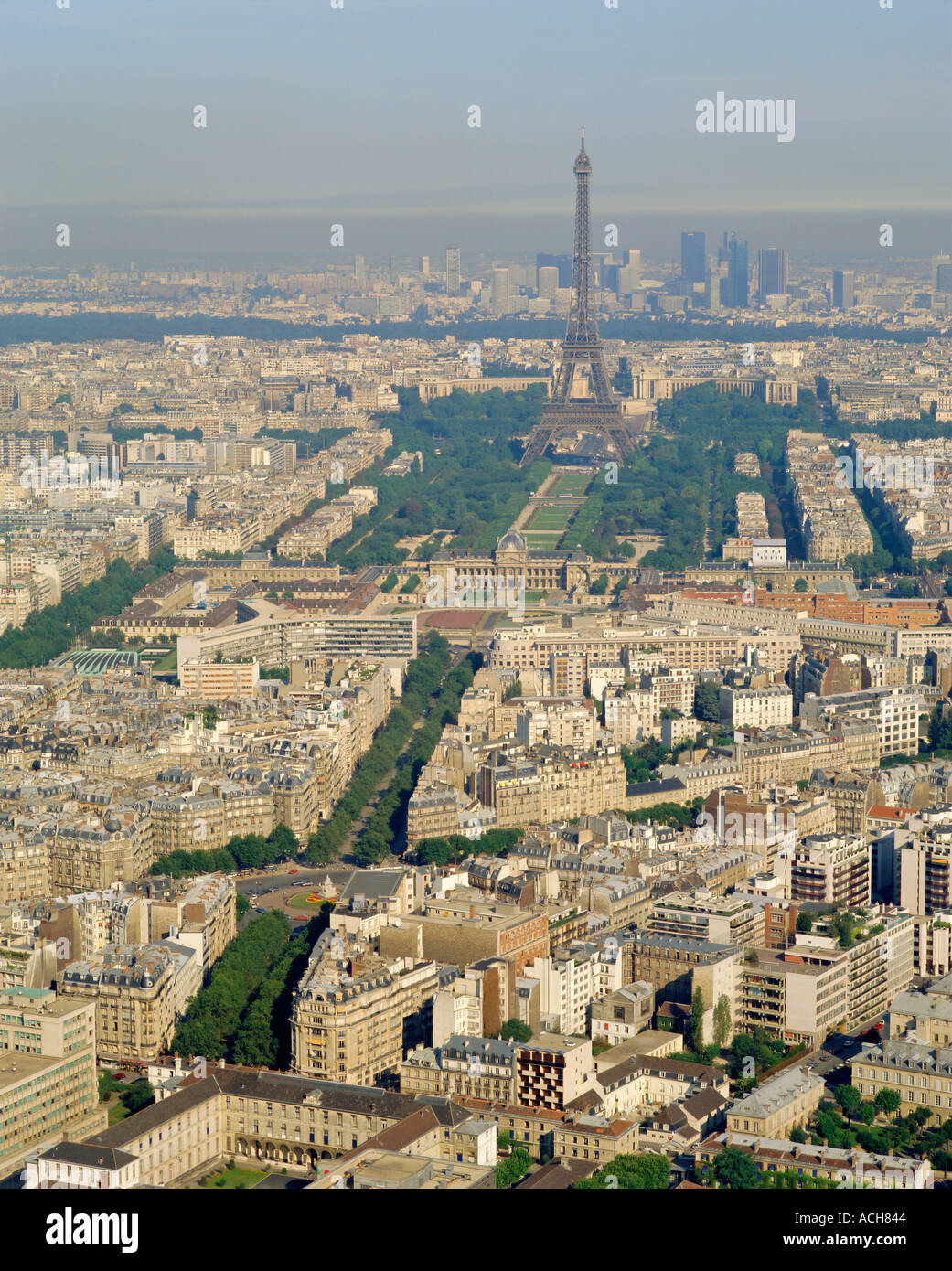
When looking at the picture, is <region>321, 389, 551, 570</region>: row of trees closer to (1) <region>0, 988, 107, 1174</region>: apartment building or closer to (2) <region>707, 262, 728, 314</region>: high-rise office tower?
(1) <region>0, 988, 107, 1174</region>: apartment building

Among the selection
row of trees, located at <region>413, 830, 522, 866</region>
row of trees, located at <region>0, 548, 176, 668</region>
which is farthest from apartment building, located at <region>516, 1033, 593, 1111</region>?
row of trees, located at <region>0, 548, 176, 668</region>

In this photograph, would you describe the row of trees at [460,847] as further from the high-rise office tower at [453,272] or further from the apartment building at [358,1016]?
the high-rise office tower at [453,272]

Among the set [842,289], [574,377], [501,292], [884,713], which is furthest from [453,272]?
[884,713]

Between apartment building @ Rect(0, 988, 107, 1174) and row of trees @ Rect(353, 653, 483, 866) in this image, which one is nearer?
apartment building @ Rect(0, 988, 107, 1174)

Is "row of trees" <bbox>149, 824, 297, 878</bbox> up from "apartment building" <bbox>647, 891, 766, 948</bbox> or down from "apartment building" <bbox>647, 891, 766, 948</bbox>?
down

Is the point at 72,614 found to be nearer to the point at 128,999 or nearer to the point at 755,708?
the point at 755,708

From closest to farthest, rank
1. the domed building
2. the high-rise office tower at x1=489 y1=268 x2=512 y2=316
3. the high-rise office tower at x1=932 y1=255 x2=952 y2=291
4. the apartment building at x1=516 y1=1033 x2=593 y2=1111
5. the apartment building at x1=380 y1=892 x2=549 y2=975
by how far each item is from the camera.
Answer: the apartment building at x1=516 y1=1033 x2=593 y2=1111 → the apartment building at x1=380 y1=892 x2=549 y2=975 → the domed building → the high-rise office tower at x1=932 y1=255 x2=952 y2=291 → the high-rise office tower at x1=489 y1=268 x2=512 y2=316

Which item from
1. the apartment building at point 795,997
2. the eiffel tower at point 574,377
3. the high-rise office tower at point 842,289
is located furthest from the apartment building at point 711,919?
the high-rise office tower at point 842,289

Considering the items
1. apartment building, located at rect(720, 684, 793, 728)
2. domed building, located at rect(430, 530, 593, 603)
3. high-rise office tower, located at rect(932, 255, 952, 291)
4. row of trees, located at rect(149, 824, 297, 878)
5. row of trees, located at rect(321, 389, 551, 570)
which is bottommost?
row of trees, located at rect(149, 824, 297, 878)
